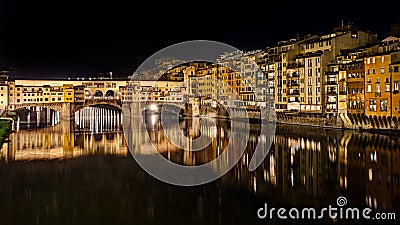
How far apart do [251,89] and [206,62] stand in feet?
57.4

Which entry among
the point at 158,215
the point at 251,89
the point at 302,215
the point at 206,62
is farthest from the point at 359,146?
the point at 206,62

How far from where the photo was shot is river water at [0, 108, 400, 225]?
826 centimetres

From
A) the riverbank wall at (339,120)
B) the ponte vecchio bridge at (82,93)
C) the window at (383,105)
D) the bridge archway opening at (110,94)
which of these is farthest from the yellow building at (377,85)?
the bridge archway opening at (110,94)

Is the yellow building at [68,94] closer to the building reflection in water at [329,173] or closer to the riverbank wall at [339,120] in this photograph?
the riverbank wall at [339,120]

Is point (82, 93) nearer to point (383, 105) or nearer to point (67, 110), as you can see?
point (67, 110)

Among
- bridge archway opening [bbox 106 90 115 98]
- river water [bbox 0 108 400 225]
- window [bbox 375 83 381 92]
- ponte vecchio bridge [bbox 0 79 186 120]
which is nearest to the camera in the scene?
river water [bbox 0 108 400 225]

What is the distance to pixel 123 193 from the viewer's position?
32.7ft

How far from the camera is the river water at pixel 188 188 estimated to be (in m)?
8.26

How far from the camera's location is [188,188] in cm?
1048

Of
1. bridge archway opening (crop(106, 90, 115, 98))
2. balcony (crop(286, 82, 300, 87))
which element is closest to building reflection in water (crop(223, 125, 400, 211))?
balcony (crop(286, 82, 300, 87))

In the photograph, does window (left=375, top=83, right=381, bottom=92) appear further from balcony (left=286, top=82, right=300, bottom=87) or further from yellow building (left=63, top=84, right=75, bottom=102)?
yellow building (left=63, top=84, right=75, bottom=102)

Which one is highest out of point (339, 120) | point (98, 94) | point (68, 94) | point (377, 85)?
point (98, 94)

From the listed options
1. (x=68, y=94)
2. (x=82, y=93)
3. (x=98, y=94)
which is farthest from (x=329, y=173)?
(x=98, y=94)

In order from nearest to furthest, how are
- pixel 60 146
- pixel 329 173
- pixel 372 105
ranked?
pixel 329 173
pixel 60 146
pixel 372 105
